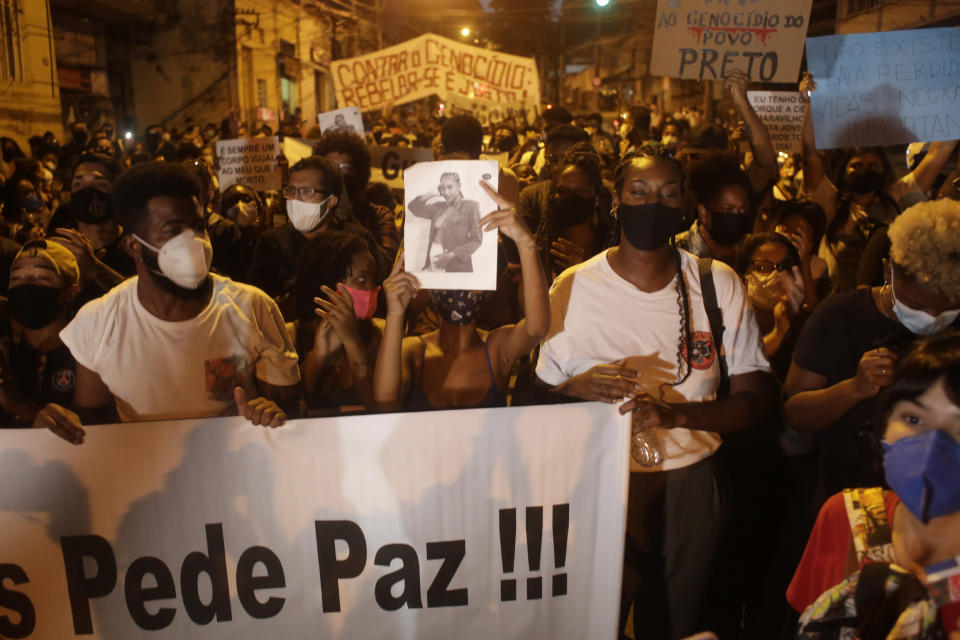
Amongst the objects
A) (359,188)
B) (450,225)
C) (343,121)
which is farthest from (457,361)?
(343,121)

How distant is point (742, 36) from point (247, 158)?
4129mm

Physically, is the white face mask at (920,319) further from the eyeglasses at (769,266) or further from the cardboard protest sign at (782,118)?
the cardboard protest sign at (782,118)

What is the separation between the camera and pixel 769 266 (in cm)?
353

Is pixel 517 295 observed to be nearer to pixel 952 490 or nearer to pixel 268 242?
pixel 268 242

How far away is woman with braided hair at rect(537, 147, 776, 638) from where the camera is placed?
103 inches

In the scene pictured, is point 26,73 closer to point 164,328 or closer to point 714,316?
point 164,328

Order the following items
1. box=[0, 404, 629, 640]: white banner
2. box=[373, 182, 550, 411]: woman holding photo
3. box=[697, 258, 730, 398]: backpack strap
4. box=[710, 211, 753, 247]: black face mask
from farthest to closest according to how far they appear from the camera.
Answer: box=[710, 211, 753, 247]: black face mask < box=[373, 182, 550, 411]: woman holding photo < box=[697, 258, 730, 398]: backpack strap < box=[0, 404, 629, 640]: white banner

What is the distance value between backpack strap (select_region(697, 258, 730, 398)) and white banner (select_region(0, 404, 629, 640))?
0.48 m

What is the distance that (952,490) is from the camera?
1.70 metres

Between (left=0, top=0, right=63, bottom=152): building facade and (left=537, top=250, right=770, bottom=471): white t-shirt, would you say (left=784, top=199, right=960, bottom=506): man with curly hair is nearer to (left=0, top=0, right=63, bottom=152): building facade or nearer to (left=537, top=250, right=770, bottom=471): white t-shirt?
(left=537, top=250, right=770, bottom=471): white t-shirt

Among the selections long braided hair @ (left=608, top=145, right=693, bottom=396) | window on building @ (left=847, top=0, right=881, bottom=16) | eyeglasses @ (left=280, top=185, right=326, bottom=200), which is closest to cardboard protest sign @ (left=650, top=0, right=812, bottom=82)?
eyeglasses @ (left=280, top=185, right=326, bottom=200)

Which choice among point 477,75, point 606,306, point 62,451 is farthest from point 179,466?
point 477,75

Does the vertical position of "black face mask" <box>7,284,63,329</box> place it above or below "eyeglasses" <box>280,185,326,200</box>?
below

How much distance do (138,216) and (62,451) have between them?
82 centimetres
